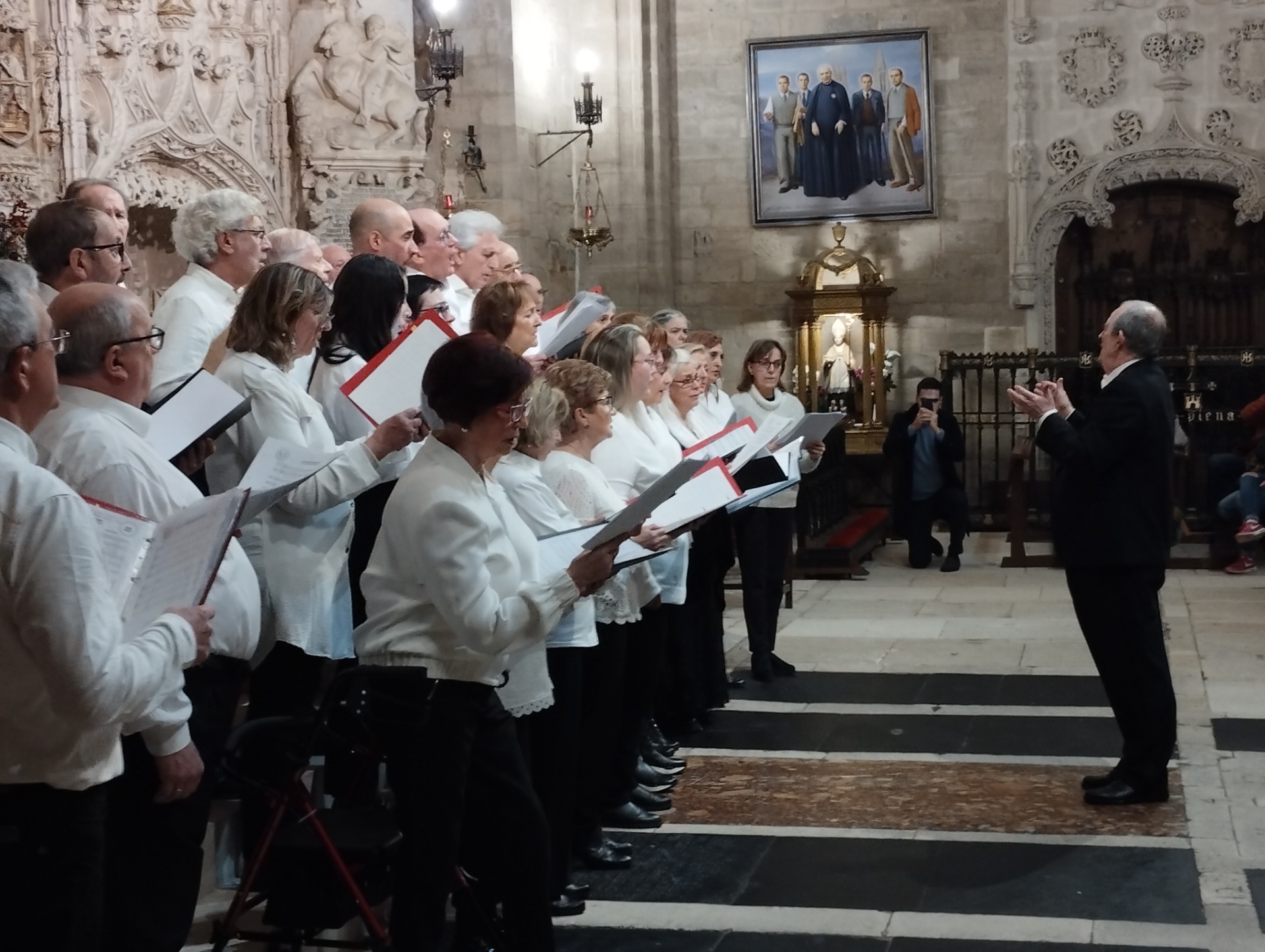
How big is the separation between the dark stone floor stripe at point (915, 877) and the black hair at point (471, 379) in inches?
66.5

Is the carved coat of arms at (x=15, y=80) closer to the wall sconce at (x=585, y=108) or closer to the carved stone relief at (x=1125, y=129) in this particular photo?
the wall sconce at (x=585, y=108)

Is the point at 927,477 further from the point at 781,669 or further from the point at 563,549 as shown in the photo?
the point at 563,549

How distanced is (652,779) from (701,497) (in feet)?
5.08

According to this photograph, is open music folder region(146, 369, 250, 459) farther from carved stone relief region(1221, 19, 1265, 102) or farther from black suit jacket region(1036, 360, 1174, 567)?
carved stone relief region(1221, 19, 1265, 102)

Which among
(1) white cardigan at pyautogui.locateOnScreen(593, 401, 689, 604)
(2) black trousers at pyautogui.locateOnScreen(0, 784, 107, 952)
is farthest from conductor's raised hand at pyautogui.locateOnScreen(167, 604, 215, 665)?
(1) white cardigan at pyautogui.locateOnScreen(593, 401, 689, 604)

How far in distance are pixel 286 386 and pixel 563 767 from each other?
114 centimetres

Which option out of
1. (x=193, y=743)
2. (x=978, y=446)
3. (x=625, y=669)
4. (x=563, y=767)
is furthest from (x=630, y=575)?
(x=978, y=446)

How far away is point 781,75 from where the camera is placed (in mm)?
13836

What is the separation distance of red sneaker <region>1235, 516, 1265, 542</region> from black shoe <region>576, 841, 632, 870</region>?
624 cm

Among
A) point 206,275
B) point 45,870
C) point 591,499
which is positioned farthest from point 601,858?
point 45,870

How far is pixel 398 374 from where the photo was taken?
152 inches

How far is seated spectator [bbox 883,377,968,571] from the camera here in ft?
35.8

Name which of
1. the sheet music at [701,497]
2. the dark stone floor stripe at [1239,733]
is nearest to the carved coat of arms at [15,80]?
the sheet music at [701,497]

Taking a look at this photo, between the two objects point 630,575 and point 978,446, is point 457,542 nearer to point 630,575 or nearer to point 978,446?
point 630,575
